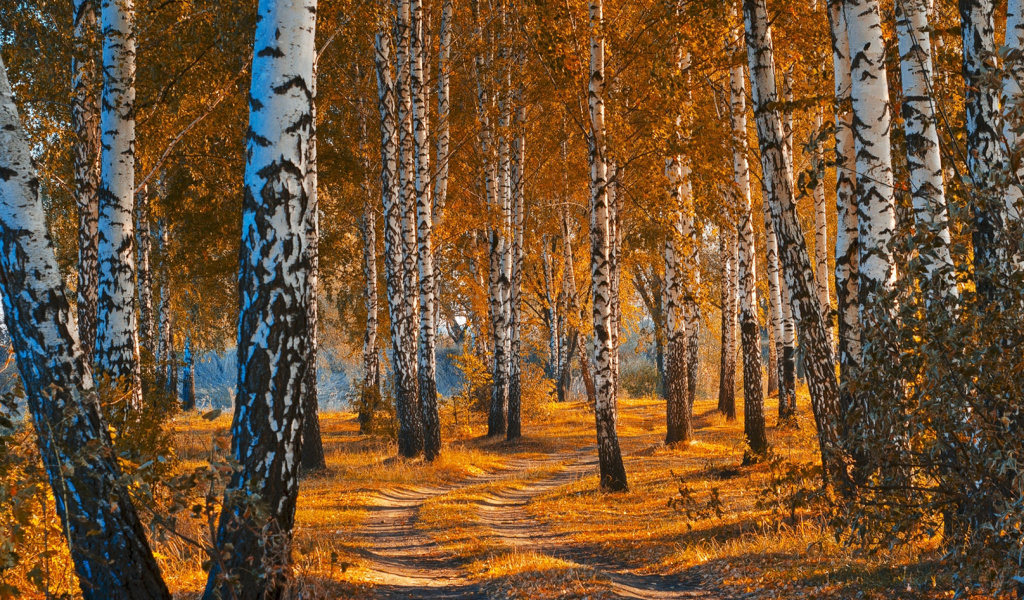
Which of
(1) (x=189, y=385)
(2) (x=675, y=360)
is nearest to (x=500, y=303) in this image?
(2) (x=675, y=360)

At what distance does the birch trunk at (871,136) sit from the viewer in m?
6.23

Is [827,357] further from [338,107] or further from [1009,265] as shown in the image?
[338,107]

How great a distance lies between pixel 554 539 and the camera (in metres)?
8.85

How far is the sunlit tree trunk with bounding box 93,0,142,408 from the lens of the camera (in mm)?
8094

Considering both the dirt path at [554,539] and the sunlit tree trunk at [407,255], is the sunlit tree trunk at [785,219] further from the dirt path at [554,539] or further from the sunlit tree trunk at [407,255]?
the sunlit tree trunk at [407,255]

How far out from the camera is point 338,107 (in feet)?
65.5

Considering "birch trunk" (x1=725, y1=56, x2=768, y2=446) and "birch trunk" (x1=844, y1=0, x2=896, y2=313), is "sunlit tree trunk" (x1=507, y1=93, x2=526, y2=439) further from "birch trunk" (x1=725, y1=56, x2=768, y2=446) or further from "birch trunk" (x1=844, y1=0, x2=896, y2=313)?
"birch trunk" (x1=844, y1=0, x2=896, y2=313)

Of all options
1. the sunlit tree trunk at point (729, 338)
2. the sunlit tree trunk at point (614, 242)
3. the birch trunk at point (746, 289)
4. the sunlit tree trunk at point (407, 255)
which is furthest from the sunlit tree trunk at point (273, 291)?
the sunlit tree trunk at point (729, 338)

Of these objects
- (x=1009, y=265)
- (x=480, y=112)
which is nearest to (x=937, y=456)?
(x=1009, y=265)

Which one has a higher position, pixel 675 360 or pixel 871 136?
pixel 871 136

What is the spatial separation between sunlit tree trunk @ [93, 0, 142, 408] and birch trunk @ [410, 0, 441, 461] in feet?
20.0

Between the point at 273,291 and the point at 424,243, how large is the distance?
987 centimetres

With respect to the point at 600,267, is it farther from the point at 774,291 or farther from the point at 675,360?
the point at 774,291

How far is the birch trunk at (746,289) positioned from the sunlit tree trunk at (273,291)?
308 inches
